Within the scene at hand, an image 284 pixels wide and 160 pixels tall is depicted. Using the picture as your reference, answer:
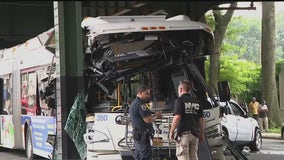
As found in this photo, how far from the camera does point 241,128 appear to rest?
1688cm

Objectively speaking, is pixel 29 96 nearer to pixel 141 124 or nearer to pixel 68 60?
pixel 68 60

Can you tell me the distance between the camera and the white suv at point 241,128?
16.5 meters

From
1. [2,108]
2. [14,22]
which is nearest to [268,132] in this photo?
[14,22]

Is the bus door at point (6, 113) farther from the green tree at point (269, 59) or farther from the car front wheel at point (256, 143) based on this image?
the green tree at point (269, 59)

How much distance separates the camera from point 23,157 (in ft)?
52.6

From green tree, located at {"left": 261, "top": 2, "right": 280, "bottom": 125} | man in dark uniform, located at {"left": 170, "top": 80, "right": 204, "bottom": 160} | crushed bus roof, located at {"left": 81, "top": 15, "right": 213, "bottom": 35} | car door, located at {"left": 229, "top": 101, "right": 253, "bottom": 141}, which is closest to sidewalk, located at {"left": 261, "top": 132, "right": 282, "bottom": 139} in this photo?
green tree, located at {"left": 261, "top": 2, "right": 280, "bottom": 125}

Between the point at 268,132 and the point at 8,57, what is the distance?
16.6 metres

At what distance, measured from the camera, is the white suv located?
16484mm

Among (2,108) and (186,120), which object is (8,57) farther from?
(186,120)

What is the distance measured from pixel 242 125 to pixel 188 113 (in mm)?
8090

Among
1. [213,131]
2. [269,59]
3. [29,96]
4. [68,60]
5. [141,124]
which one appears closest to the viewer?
[141,124]

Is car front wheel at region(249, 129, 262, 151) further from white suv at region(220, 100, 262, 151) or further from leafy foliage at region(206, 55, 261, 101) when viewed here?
leafy foliage at region(206, 55, 261, 101)

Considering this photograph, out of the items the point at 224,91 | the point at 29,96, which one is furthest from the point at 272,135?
the point at 224,91

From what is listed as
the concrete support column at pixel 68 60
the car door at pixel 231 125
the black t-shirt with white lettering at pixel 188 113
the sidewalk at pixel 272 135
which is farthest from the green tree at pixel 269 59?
the black t-shirt with white lettering at pixel 188 113
